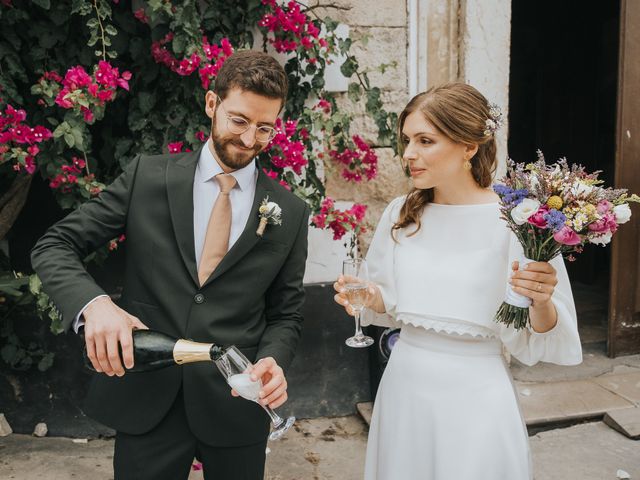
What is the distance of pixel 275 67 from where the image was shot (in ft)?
6.40

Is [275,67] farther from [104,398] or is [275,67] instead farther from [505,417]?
[505,417]

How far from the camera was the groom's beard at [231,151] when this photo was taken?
1912 mm

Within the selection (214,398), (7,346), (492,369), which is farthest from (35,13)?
(492,369)

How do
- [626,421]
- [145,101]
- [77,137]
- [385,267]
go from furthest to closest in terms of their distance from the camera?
[626,421], [145,101], [77,137], [385,267]

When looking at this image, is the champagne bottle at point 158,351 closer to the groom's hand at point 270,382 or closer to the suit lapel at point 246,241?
the groom's hand at point 270,382

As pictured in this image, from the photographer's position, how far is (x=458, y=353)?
2.09m

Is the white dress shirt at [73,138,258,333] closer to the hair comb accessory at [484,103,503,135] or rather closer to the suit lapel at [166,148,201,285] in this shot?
the suit lapel at [166,148,201,285]

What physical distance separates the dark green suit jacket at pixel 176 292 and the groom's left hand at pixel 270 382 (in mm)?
218

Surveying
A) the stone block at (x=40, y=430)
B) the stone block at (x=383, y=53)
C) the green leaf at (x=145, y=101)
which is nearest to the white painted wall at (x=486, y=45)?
the stone block at (x=383, y=53)

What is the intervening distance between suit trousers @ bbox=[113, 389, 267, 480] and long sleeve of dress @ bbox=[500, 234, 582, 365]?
95 centimetres

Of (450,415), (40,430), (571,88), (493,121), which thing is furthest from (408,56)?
(571,88)

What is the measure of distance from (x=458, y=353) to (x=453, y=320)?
0.12 metres

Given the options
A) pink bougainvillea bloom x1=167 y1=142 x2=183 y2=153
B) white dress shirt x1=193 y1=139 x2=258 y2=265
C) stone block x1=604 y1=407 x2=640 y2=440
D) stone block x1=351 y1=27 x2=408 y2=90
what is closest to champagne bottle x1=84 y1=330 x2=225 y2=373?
white dress shirt x1=193 y1=139 x2=258 y2=265

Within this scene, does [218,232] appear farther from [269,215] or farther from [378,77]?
[378,77]
